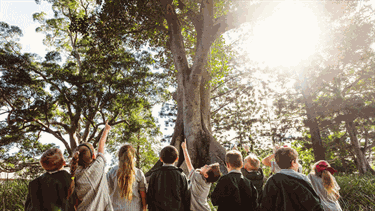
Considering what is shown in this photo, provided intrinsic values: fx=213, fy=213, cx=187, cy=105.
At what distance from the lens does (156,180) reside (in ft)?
9.33

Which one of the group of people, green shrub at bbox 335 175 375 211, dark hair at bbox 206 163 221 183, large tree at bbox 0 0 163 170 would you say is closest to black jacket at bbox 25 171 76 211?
the group of people

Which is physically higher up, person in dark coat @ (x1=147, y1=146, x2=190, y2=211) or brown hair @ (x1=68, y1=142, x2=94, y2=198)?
brown hair @ (x1=68, y1=142, x2=94, y2=198)

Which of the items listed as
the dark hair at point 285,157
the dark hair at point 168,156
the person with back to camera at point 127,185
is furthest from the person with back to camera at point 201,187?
the dark hair at point 285,157

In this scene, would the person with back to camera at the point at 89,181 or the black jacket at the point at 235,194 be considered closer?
the person with back to camera at the point at 89,181

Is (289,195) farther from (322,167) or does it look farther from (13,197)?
(13,197)

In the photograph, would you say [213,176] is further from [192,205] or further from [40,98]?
[40,98]

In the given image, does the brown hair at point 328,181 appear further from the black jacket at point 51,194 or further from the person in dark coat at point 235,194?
the black jacket at point 51,194

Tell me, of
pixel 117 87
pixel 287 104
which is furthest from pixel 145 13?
pixel 287 104

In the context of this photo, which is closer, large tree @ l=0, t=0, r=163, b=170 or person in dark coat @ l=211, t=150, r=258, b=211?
person in dark coat @ l=211, t=150, r=258, b=211

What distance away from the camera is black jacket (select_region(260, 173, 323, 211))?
2.13 metres

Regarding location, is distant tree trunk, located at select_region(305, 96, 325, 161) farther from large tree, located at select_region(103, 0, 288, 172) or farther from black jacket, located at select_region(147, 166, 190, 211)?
black jacket, located at select_region(147, 166, 190, 211)

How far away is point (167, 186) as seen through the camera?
2766 millimetres

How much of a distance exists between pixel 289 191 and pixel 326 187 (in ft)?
4.18

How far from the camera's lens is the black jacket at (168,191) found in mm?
2715
